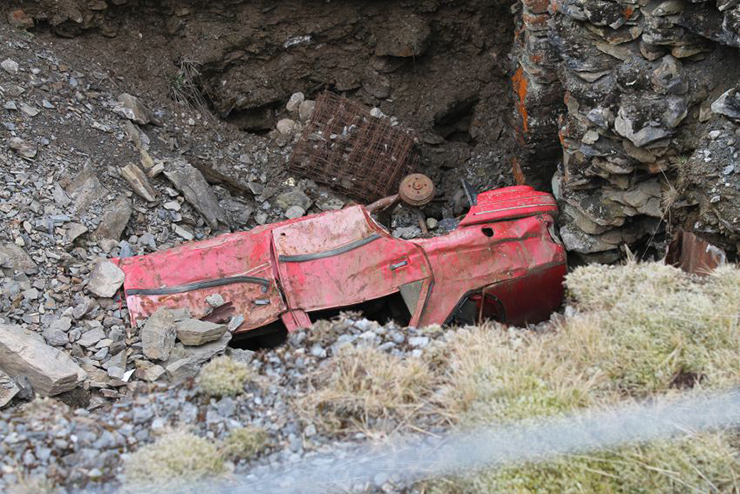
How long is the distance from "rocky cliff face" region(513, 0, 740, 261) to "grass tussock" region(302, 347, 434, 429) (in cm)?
246

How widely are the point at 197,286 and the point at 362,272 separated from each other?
3.69 feet

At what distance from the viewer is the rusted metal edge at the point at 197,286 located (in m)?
5.28

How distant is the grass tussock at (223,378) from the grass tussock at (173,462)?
1.13ft

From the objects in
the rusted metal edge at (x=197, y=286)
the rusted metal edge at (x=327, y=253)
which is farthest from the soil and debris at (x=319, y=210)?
the rusted metal edge at (x=327, y=253)

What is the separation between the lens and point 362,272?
524 centimetres

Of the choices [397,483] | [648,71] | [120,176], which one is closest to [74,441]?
[397,483]

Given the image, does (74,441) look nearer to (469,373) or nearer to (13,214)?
(469,373)

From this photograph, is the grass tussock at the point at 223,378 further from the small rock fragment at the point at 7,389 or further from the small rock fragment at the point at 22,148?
the small rock fragment at the point at 22,148

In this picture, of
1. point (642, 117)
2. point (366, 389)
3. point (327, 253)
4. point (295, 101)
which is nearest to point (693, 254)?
point (642, 117)

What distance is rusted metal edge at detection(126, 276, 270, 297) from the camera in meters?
5.28

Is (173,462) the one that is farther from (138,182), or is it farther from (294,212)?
(294,212)

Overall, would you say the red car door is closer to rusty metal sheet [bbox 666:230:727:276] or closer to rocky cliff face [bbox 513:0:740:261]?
rocky cliff face [bbox 513:0:740:261]

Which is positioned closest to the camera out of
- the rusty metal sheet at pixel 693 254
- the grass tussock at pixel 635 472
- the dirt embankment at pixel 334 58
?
the grass tussock at pixel 635 472

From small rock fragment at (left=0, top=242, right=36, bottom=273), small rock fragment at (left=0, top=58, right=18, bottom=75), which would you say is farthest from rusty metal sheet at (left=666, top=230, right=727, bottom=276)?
small rock fragment at (left=0, top=58, right=18, bottom=75)
